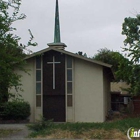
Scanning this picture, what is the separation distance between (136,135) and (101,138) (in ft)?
5.20

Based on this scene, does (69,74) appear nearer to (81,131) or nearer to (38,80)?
(38,80)

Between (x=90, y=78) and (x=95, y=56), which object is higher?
(x=95, y=56)

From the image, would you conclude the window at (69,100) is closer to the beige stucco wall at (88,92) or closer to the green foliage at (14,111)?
the beige stucco wall at (88,92)

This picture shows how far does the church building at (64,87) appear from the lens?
98.9 feet

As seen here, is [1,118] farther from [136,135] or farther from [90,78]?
[136,135]

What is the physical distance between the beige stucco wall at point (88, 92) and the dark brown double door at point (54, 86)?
3.54ft

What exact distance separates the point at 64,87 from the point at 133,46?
20.9 ft

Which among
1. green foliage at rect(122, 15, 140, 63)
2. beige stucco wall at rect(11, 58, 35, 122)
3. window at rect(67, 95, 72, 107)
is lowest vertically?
window at rect(67, 95, 72, 107)

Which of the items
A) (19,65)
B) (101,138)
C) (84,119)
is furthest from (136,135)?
(84,119)

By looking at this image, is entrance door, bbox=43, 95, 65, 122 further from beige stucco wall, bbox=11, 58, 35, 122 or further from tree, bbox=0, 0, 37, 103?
tree, bbox=0, 0, 37, 103

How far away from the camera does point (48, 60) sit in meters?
30.7

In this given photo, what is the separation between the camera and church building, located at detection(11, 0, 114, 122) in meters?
30.1

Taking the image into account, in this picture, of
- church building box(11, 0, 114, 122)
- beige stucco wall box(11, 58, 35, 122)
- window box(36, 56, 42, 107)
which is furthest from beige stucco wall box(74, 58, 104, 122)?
beige stucco wall box(11, 58, 35, 122)
